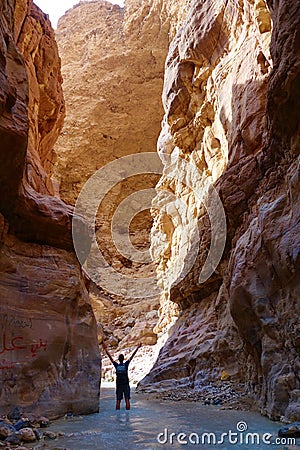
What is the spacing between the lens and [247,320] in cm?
877

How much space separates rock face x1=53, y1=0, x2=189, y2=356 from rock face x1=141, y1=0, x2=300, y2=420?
528 inches

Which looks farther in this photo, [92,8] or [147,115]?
[92,8]

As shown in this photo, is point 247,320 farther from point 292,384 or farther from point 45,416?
point 45,416

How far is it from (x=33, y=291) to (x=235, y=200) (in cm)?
701

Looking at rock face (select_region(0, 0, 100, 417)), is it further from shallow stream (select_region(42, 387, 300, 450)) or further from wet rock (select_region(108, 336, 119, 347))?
wet rock (select_region(108, 336, 119, 347))

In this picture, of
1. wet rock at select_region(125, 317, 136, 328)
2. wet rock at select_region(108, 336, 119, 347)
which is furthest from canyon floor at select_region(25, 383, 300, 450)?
wet rock at select_region(125, 317, 136, 328)

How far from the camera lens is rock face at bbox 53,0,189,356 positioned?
36.6 m

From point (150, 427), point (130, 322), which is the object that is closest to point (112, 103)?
point (130, 322)

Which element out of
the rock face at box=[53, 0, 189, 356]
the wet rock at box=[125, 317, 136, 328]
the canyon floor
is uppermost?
the rock face at box=[53, 0, 189, 356]

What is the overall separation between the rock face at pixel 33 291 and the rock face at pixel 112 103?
2493 cm

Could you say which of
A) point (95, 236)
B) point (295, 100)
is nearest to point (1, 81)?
point (295, 100)

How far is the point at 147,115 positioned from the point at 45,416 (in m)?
35.3

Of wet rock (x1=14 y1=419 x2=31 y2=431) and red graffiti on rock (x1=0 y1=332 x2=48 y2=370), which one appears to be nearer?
wet rock (x1=14 y1=419 x2=31 y2=431)

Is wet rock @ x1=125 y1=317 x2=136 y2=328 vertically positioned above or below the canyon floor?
above
